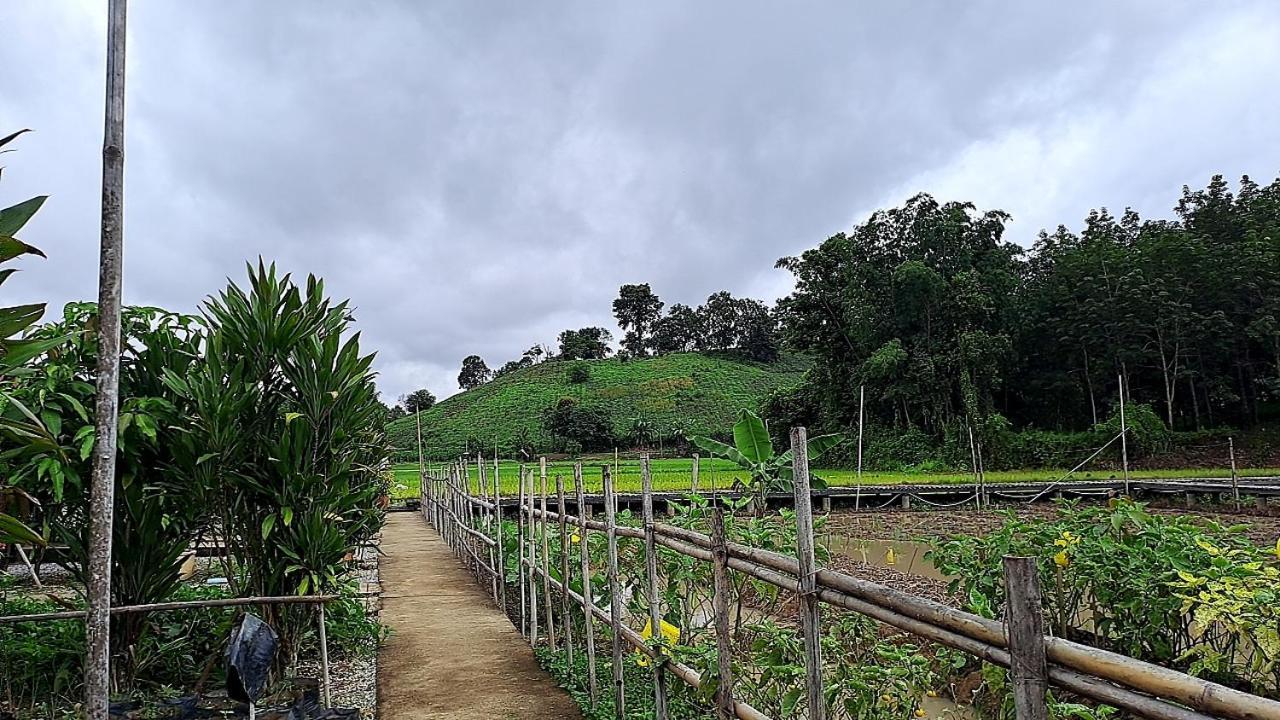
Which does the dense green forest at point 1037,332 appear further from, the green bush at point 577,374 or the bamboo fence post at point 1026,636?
the green bush at point 577,374

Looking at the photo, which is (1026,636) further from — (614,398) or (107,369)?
(614,398)

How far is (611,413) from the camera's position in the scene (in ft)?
147

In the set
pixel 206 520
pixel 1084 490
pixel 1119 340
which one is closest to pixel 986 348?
pixel 1119 340

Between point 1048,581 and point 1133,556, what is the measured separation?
64 cm

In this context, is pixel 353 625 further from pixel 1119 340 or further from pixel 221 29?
pixel 1119 340

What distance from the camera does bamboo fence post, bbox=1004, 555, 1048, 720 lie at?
1.48 meters

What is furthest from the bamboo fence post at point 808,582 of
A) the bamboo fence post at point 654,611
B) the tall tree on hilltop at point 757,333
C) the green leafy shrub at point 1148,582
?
the tall tree on hilltop at point 757,333

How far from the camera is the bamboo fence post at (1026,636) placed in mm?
1483

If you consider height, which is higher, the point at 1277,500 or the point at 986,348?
the point at 986,348

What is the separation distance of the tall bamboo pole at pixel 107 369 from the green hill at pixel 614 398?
34.3 metres

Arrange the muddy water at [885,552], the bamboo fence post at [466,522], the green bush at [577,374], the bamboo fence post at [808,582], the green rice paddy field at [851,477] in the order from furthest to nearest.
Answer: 1. the green bush at [577,374]
2. the green rice paddy field at [851,477]
3. the muddy water at [885,552]
4. the bamboo fence post at [466,522]
5. the bamboo fence post at [808,582]

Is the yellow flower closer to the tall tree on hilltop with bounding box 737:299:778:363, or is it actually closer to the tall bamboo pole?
the tall bamboo pole

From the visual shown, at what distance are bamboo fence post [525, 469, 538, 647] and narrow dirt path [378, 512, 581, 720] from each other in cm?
13

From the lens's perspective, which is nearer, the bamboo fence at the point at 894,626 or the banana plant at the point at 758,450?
the bamboo fence at the point at 894,626
